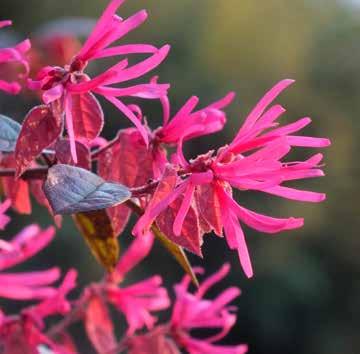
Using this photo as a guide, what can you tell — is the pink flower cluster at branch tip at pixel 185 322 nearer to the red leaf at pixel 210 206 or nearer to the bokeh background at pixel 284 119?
the red leaf at pixel 210 206

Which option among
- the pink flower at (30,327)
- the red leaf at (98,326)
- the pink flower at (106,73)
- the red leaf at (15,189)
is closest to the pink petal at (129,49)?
the pink flower at (106,73)

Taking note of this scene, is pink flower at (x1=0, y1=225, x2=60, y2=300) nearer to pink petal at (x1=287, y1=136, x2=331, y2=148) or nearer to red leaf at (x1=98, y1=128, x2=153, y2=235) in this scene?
red leaf at (x1=98, y1=128, x2=153, y2=235)

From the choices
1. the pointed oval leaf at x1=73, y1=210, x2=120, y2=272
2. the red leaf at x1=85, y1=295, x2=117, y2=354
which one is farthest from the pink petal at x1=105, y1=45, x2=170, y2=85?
the red leaf at x1=85, y1=295, x2=117, y2=354

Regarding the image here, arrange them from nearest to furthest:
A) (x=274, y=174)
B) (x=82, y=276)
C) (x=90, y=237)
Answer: (x=274, y=174)
(x=90, y=237)
(x=82, y=276)

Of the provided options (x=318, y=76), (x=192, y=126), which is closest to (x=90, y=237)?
(x=192, y=126)

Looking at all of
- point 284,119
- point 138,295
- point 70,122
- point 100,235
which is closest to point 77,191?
point 70,122

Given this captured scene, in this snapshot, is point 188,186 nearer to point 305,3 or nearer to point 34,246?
point 34,246
